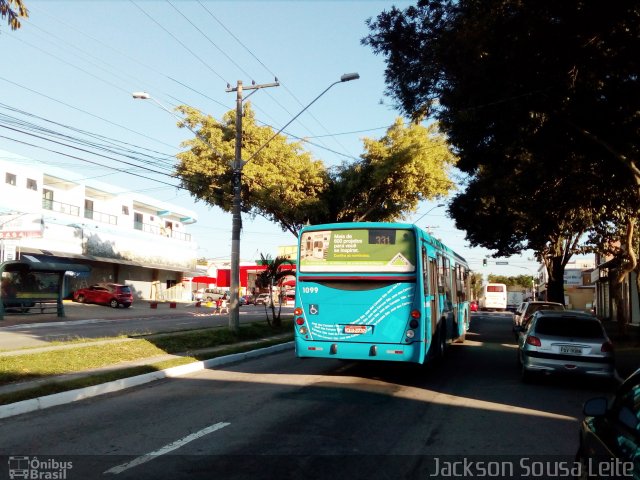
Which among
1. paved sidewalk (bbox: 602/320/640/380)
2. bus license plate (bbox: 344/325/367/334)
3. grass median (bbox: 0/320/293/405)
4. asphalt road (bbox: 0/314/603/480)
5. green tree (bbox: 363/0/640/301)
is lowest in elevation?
paved sidewalk (bbox: 602/320/640/380)

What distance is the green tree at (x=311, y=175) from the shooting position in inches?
1134

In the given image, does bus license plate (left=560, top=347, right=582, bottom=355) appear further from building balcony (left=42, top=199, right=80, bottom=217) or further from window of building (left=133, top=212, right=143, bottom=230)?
window of building (left=133, top=212, right=143, bottom=230)

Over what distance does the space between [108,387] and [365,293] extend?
513 centimetres

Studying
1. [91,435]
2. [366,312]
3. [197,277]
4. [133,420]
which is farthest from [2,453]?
[197,277]

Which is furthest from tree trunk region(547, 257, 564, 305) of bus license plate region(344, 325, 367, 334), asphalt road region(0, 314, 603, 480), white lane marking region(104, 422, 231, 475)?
white lane marking region(104, 422, 231, 475)

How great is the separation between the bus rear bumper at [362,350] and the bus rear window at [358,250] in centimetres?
148

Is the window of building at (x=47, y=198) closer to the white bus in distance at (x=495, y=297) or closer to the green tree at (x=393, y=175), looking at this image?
the green tree at (x=393, y=175)

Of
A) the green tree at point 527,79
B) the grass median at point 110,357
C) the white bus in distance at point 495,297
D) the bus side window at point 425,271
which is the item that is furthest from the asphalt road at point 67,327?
the white bus in distance at point 495,297

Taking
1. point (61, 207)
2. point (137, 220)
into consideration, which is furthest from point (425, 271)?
point (137, 220)

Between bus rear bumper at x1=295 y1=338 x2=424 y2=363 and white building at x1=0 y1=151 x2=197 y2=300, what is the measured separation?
22.3m

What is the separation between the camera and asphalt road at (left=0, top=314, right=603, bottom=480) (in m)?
5.98

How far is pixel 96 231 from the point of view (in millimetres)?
44094

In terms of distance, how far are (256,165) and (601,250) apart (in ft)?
54.9

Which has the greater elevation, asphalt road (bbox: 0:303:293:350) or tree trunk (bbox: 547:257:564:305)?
tree trunk (bbox: 547:257:564:305)
